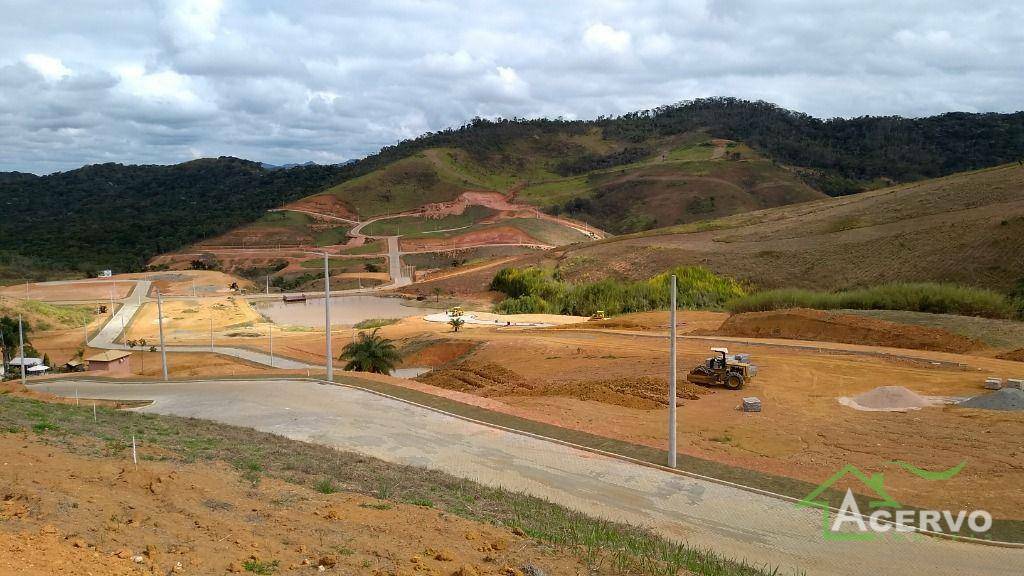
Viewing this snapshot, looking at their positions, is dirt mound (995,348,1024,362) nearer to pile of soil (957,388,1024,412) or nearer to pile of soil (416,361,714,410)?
pile of soil (957,388,1024,412)

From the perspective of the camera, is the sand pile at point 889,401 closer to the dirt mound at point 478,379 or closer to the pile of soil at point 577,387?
the pile of soil at point 577,387

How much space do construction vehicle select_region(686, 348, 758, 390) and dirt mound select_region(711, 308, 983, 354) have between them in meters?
8.90

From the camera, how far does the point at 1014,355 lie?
2539 cm

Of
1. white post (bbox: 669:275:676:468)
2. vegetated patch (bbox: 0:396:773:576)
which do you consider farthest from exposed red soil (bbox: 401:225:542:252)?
white post (bbox: 669:275:676:468)

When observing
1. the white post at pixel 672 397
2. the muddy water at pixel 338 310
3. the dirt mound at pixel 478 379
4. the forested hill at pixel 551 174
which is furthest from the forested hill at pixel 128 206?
the white post at pixel 672 397

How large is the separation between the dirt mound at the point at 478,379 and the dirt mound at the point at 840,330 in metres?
12.1

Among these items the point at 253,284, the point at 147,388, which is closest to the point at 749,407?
the point at 147,388

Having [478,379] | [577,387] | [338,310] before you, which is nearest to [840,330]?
[577,387]

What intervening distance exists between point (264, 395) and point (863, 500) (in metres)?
18.5

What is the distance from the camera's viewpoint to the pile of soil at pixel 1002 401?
715 inches

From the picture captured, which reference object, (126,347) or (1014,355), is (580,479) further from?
(126,347)

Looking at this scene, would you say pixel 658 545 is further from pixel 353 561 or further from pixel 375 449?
pixel 375 449

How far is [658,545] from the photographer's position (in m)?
10.1

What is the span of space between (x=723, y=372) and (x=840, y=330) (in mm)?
10422
